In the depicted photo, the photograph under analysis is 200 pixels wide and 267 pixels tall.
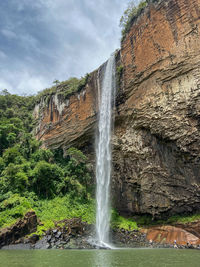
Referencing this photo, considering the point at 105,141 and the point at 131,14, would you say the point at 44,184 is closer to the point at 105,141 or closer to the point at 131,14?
the point at 105,141

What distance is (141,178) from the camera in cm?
1691

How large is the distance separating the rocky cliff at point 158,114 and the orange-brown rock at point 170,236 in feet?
3.62

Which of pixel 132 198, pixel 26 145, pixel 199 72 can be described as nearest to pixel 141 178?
pixel 132 198

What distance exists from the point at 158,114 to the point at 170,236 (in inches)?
306

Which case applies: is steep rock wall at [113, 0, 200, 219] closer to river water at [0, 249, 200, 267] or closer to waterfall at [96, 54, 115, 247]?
waterfall at [96, 54, 115, 247]

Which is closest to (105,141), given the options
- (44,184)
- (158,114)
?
(158,114)

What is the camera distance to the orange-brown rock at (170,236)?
13188 millimetres

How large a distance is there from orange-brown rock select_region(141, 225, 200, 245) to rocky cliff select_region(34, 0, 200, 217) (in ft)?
3.62

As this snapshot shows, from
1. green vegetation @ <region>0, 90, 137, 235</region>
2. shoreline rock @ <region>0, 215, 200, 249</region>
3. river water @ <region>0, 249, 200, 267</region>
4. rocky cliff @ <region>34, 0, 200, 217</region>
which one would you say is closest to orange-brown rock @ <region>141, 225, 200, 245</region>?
shoreline rock @ <region>0, 215, 200, 249</region>

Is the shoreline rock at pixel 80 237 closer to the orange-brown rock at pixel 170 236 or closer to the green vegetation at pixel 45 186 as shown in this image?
the orange-brown rock at pixel 170 236

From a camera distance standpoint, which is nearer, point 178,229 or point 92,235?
point 178,229

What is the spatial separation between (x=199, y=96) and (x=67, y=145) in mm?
13230

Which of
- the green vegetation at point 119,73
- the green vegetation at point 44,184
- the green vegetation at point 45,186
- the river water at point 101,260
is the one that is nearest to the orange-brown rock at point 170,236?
the green vegetation at point 45,186

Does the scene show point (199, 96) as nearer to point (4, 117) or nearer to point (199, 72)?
point (199, 72)
